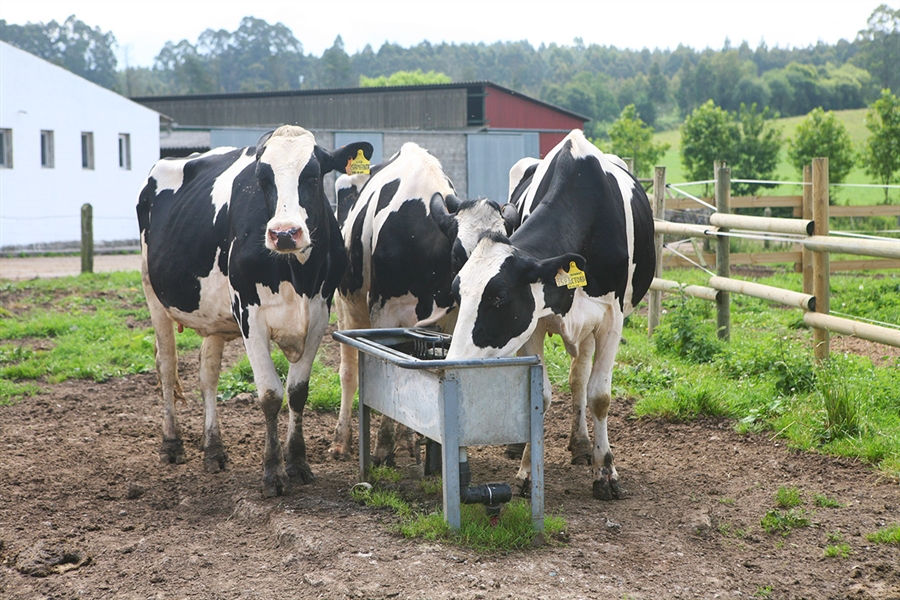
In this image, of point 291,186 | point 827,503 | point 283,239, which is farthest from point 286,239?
point 827,503

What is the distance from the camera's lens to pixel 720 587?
4199 mm

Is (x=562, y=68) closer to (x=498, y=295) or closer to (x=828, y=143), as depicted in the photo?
(x=828, y=143)

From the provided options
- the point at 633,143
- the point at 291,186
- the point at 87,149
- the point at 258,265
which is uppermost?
the point at 633,143

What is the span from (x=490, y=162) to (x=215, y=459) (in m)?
25.8

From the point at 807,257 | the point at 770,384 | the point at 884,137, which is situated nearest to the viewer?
the point at 770,384

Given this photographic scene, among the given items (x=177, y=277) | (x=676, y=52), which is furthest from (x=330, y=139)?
(x=676, y=52)

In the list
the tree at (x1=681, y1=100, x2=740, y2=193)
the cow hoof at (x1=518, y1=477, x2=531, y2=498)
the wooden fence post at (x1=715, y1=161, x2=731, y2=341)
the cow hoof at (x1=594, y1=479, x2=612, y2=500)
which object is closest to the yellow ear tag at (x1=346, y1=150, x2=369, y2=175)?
the cow hoof at (x1=518, y1=477, x2=531, y2=498)

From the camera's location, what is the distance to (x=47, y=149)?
91.9ft

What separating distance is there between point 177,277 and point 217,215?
2.10 feet

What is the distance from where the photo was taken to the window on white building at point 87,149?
29.2 m

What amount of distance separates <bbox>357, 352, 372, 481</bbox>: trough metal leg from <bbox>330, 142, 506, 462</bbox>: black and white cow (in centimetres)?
31

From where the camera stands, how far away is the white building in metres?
26.3

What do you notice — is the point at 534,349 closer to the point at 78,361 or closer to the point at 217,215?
the point at 217,215

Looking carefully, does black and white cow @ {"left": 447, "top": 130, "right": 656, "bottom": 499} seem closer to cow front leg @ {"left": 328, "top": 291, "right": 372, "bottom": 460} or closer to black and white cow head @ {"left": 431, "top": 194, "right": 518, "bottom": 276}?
black and white cow head @ {"left": 431, "top": 194, "right": 518, "bottom": 276}
